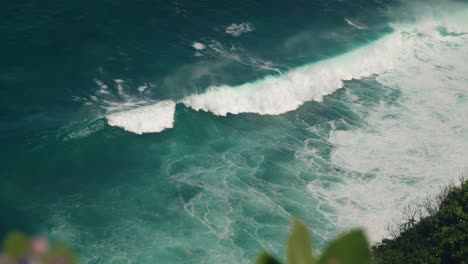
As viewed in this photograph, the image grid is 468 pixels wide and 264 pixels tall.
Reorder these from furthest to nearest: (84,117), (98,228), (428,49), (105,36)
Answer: (428,49) → (105,36) → (84,117) → (98,228)

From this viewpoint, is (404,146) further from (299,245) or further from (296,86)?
(299,245)

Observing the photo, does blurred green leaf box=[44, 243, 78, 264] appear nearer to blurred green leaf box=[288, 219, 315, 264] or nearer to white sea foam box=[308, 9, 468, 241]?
blurred green leaf box=[288, 219, 315, 264]

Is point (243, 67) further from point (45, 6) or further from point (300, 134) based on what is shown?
point (45, 6)

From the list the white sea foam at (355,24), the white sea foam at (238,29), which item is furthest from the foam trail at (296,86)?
the white sea foam at (238,29)

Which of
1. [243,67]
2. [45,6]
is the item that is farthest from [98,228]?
[45,6]

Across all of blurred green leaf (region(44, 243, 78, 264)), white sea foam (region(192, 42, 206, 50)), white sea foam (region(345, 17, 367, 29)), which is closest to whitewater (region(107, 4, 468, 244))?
white sea foam (region(345, 17, 367, 29))

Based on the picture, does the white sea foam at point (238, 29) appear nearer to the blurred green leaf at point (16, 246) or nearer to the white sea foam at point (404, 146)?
the white sea foam at point (404, 146)
